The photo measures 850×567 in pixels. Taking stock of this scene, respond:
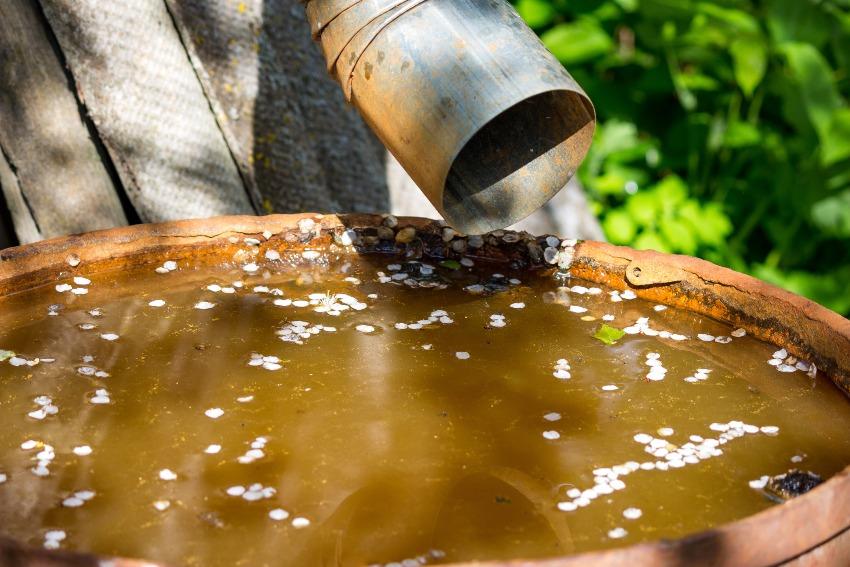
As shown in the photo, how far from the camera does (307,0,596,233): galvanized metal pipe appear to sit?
6.57 ft

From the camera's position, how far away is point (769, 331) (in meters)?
2.27

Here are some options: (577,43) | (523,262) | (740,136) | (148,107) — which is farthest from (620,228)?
(148,107)

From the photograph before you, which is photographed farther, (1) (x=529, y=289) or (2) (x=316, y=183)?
(2) (x=316, y=183)

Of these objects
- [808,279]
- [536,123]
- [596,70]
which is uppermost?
[536,123]

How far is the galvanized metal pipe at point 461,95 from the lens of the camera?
2002 mm

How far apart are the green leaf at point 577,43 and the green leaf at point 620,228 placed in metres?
0.70

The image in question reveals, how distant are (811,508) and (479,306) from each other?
117 centimetres

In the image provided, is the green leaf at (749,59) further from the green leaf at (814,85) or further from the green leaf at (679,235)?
the green leaf at (679,235)

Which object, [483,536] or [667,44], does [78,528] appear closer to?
[483,536]

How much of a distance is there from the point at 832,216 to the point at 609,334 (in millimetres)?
2652

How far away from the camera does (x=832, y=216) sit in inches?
180

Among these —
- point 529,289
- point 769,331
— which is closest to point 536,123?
point 529,289

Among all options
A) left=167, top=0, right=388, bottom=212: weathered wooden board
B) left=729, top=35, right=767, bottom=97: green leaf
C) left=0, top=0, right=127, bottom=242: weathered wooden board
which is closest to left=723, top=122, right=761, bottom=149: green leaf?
left=729, top=35, right=767, bottom=97: green leaf

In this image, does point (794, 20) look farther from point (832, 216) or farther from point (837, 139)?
point (832, 216)
